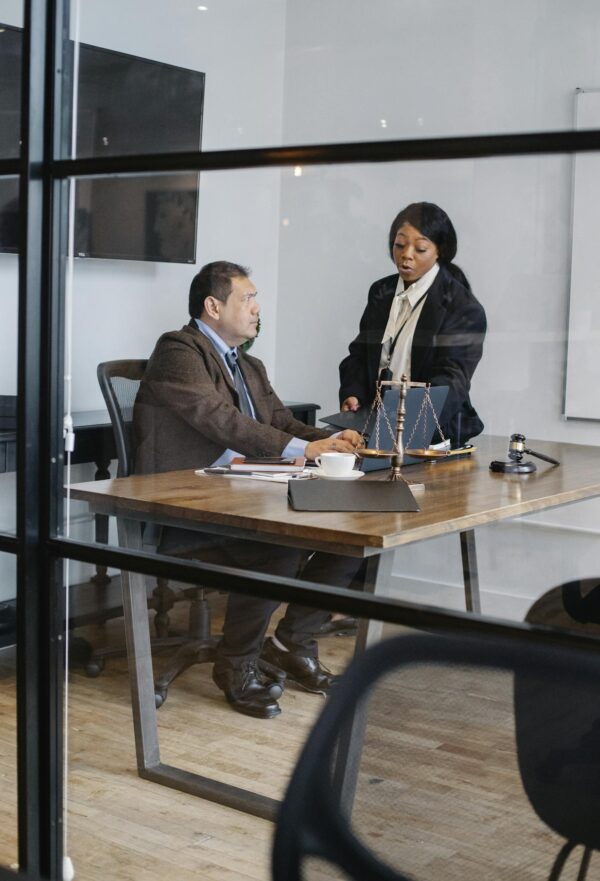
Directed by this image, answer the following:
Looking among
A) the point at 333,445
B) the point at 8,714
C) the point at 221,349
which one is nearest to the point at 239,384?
the point at 221,349

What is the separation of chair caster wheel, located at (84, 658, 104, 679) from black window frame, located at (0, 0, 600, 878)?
0.15ft

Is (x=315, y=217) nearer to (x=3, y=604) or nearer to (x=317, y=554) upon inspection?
(x=317, y=554)

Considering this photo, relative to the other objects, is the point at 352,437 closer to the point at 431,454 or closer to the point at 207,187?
the point at 431,454

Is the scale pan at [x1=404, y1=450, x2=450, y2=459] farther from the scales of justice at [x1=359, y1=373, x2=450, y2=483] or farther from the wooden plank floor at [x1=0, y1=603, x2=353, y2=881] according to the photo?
the wooden plank floor at [x1=0, y1=603, x2=353, y2=881]

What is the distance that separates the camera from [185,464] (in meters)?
1.71

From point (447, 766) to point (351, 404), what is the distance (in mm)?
494

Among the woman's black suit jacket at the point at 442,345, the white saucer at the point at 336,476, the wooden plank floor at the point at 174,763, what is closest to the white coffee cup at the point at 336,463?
the white saucer at the point at 336,476

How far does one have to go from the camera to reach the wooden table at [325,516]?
142 cm

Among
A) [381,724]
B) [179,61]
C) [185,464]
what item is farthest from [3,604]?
[179,61]

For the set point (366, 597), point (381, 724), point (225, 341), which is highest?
point (225, 341)

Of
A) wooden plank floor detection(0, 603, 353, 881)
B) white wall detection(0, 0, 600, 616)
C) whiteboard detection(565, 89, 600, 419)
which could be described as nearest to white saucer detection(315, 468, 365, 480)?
white wall detection(0, 0, 600, 616)

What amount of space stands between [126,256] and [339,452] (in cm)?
44

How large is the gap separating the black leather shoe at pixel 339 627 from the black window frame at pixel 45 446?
3 cm

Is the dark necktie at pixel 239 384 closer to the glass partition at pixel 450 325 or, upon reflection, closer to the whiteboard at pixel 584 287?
the glass partition at pixel 450 325
